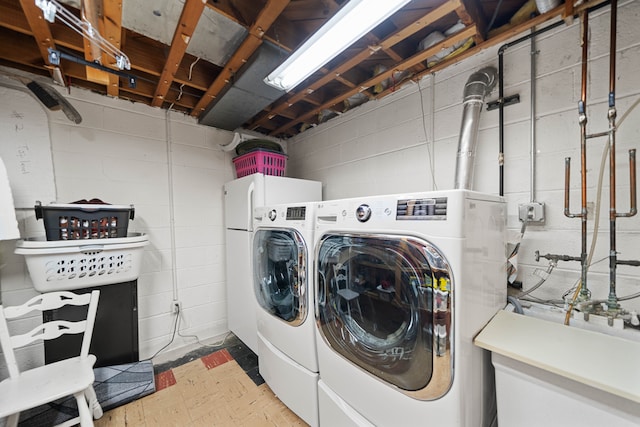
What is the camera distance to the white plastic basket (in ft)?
4.96

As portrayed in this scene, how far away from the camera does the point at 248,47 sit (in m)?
1.49

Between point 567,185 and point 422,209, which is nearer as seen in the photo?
point 422,209

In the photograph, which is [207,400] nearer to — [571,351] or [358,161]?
[571,351]

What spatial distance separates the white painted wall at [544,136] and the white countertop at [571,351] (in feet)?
1.34

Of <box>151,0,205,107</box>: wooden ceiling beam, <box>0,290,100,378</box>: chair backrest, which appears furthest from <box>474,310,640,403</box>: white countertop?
<box>0,290,100,378</box>: chair backrest

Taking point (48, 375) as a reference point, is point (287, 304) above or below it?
above

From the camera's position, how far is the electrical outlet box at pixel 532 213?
4.47 ft

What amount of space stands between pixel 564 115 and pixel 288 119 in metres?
2.41

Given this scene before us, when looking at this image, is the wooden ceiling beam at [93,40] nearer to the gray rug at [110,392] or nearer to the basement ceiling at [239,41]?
the basement ceiling at [239,41]

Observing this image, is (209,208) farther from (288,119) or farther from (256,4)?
(256,4)

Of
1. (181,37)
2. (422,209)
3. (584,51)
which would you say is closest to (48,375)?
(181,37)

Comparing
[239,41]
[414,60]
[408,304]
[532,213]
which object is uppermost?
[239,41]

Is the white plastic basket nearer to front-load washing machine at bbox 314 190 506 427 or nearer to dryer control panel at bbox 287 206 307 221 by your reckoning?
dryer control panel at bbox 287 206 307 221

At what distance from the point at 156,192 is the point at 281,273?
5.20 feet
